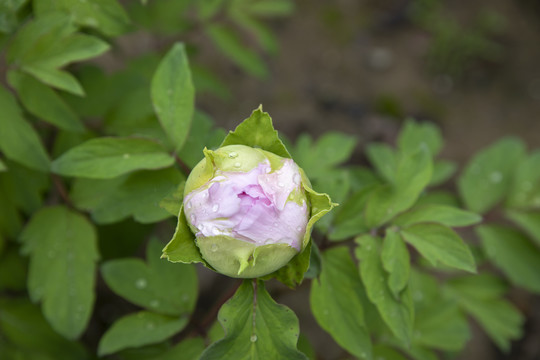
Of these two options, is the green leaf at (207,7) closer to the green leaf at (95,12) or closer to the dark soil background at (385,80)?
the green leaf at (95,12)

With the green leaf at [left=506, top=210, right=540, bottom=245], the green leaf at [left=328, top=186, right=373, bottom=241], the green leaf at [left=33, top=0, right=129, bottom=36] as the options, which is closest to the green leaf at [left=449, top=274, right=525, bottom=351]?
the green leaf at [left=506, top=210, right=540, bottom=245]

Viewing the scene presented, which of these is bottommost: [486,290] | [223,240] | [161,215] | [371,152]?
[486,290]

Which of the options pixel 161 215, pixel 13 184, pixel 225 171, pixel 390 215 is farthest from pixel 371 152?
pixel 13 184

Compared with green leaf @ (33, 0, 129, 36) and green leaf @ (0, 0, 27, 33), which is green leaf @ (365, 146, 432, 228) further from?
green leaf @ (0, 0, 27, 33)

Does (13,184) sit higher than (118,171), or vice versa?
(118,171)

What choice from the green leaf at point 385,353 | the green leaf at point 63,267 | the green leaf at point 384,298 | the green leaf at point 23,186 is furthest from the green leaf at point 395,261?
the green leaf at point 23,186

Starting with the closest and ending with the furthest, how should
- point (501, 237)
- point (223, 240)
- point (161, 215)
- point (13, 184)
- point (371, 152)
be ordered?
point (223, 240), point (161, 215), point (13, 184), point (501, 237), point (371, 152)

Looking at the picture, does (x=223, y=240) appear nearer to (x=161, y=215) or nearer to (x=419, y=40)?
(x=161, y=215)
